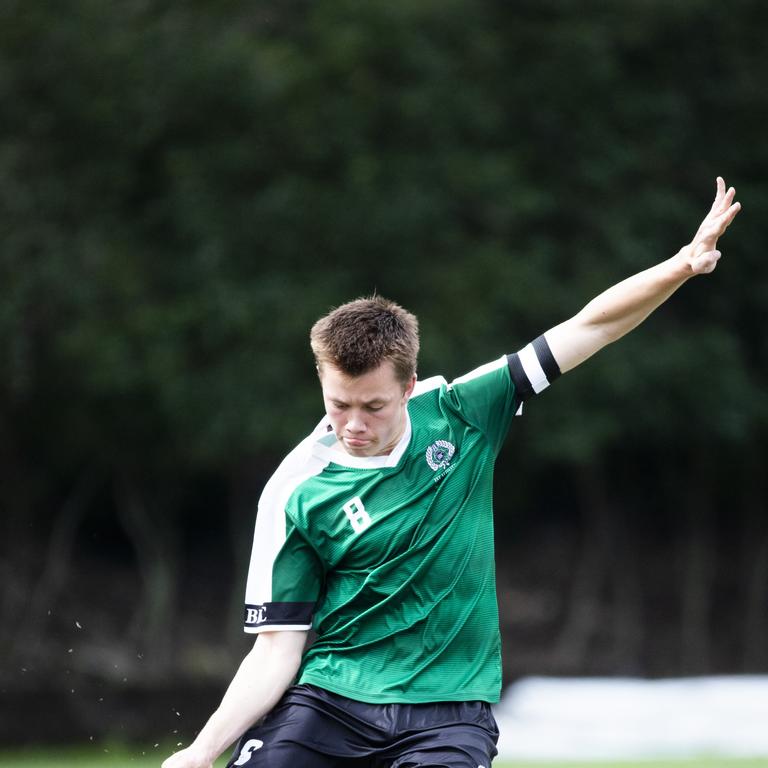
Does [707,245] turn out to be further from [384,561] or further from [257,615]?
[257,615]

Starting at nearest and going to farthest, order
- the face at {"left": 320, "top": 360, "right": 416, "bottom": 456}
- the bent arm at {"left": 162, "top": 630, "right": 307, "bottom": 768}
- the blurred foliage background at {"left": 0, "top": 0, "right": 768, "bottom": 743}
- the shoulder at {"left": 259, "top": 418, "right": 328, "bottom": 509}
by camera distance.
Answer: the bent arm at {"left": 162, "top": 630, "right": 307, "bottom": 768} → the face at {"left": 320, "top": 360, "right": 416, "bottom": 456} → the shoulder at {"left": 259, "top": 418, "right": 328, "bottom": 509} → the blurred foliage background at {"left": 0, "top": 0, "right": 768, "bottom": 743}

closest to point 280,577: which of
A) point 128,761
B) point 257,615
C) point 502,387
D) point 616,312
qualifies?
point 257,615

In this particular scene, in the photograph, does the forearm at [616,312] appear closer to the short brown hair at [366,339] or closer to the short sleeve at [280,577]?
the short brown hair at [366,339]

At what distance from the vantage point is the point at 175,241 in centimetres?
1919

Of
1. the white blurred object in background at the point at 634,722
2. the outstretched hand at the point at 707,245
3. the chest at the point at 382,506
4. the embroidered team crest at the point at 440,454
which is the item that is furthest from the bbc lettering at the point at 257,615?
the white blurred object in background at the point at 634,722

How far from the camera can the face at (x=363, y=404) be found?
167 inches

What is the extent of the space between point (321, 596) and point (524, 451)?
1715cm

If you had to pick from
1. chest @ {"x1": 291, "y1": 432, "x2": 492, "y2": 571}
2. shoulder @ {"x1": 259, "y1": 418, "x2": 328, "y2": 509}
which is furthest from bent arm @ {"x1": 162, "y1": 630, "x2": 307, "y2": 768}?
shoulder @ {"x1": 259, "y1": 418, "x2": 328, "y2": 509}

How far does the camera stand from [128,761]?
45.4 feet

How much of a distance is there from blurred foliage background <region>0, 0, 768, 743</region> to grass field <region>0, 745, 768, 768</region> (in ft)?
3.44

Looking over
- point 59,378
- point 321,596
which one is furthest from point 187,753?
point 59,378

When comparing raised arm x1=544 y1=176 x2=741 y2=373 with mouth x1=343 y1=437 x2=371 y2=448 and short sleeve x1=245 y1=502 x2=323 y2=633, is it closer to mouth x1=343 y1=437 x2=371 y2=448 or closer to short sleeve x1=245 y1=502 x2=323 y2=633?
mouth x1=343 y1=437 x2=371 y2=448

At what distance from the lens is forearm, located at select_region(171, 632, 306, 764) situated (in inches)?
164

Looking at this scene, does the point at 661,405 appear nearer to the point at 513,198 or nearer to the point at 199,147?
the point at 513,198
